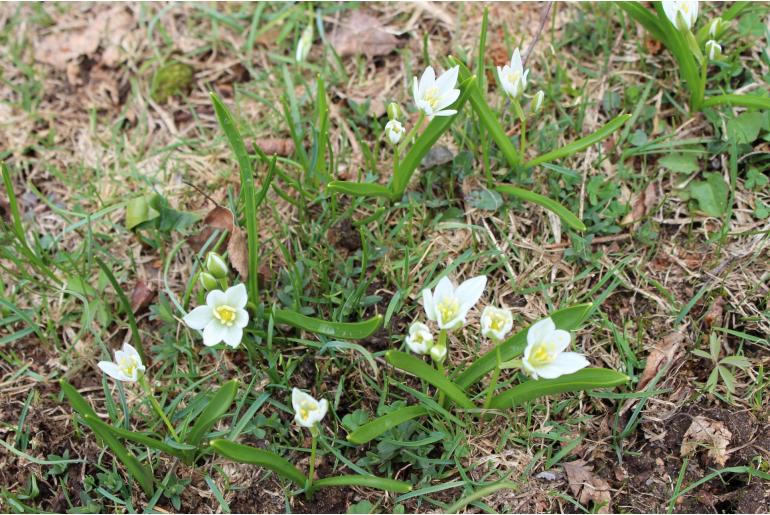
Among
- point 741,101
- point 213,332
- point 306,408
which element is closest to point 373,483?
point 306,408

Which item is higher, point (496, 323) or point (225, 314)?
point (496, 323)

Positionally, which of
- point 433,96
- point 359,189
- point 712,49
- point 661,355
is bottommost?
point 661,355

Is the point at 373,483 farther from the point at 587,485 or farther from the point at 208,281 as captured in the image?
the point at 208,281

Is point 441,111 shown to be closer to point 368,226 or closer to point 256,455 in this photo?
point 368,226

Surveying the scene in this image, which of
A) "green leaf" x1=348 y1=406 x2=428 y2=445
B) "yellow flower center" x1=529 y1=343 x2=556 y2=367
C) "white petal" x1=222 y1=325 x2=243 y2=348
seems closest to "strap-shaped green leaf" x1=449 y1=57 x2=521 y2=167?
"yellow flower center" x1=529 y1=343 x2=556 y2=367

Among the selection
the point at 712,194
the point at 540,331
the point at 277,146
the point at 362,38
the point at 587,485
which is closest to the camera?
the point at 540,331

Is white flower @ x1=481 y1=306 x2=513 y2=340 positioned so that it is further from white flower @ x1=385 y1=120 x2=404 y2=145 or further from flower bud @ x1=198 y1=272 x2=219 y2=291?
flower bud @ x1=198 y1=272 x2=219 y2=291

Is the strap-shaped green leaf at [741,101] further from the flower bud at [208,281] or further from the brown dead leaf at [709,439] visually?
the flower bud at [208,281]

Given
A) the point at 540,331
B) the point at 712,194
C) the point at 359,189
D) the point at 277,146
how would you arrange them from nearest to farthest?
1. the point at 540,331
2. the point at 359,189
3. the point at 712,194
4. the point at 277,146
